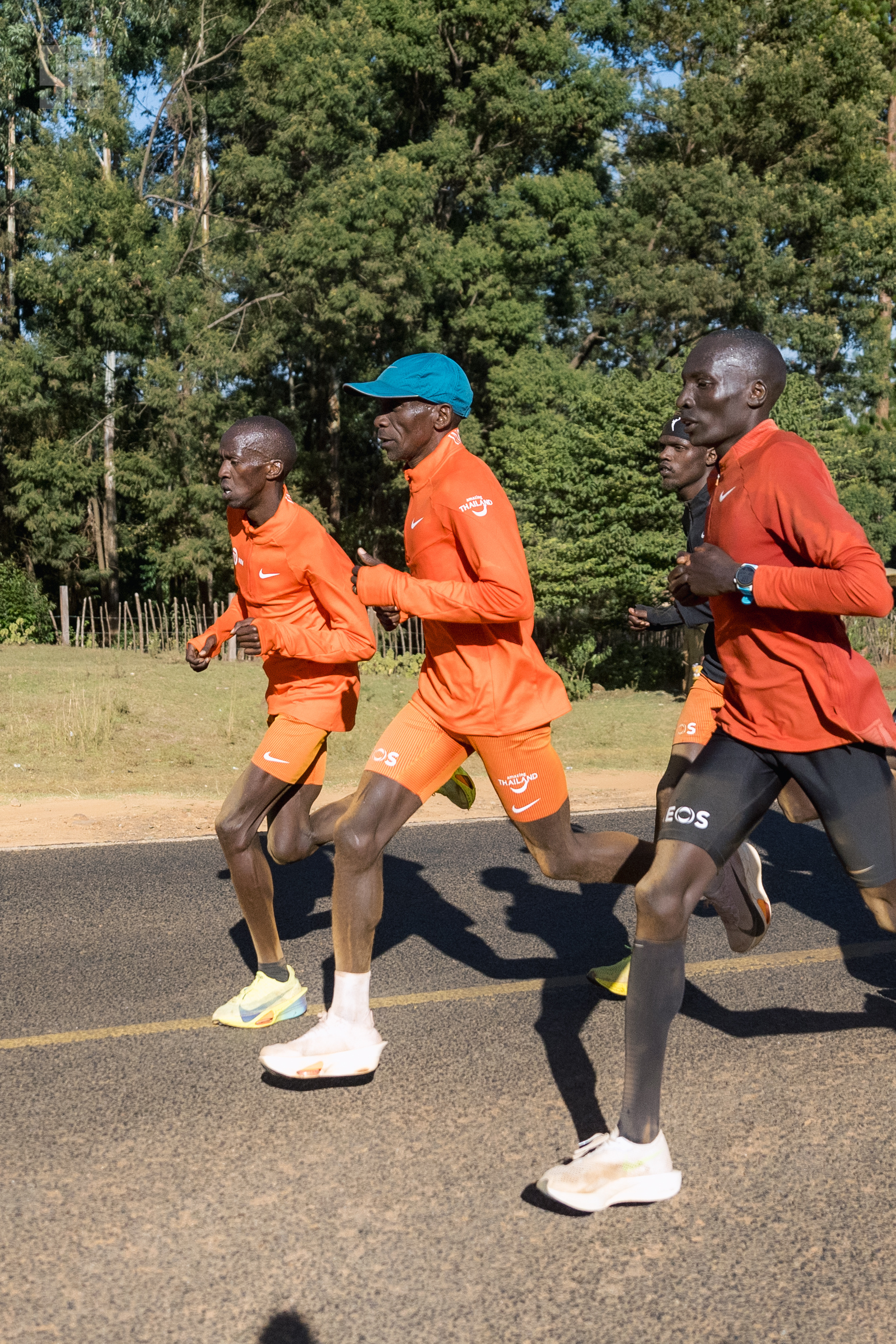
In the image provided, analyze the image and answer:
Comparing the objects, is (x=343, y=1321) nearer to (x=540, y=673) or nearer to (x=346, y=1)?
(x=540, y=673)

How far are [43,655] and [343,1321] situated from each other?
25545mm

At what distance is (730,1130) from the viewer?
394 centimetres

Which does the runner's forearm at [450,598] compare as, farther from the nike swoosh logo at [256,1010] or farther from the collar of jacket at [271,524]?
the nike swoosh logo at [256,1010]

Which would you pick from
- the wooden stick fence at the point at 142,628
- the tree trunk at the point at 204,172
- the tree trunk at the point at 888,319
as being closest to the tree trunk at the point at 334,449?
the tree trunk at the point at 204,172

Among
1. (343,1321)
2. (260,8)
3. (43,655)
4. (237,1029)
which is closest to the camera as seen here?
(343,1321)

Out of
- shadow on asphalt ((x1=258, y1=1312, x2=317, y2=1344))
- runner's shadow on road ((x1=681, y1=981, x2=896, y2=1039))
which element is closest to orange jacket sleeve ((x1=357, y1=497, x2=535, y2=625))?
runner's shadow on road ((x1=681, y1=981, x2=896, y2=1039))

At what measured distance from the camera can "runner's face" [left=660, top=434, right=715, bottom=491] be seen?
19.8ft

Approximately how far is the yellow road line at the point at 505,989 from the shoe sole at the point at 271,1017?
0.07m

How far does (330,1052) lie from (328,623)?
6.42 feet

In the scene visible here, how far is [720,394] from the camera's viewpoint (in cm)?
371

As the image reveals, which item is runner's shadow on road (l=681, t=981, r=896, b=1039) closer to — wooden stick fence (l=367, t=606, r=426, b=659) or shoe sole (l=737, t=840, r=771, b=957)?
shoe sole (l=737, t=840, r=771, b=957)

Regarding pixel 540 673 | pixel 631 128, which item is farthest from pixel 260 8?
pixel 540 673

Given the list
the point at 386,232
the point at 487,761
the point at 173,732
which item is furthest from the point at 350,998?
the point at 386,232

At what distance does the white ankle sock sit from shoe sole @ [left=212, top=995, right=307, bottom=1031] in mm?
668
